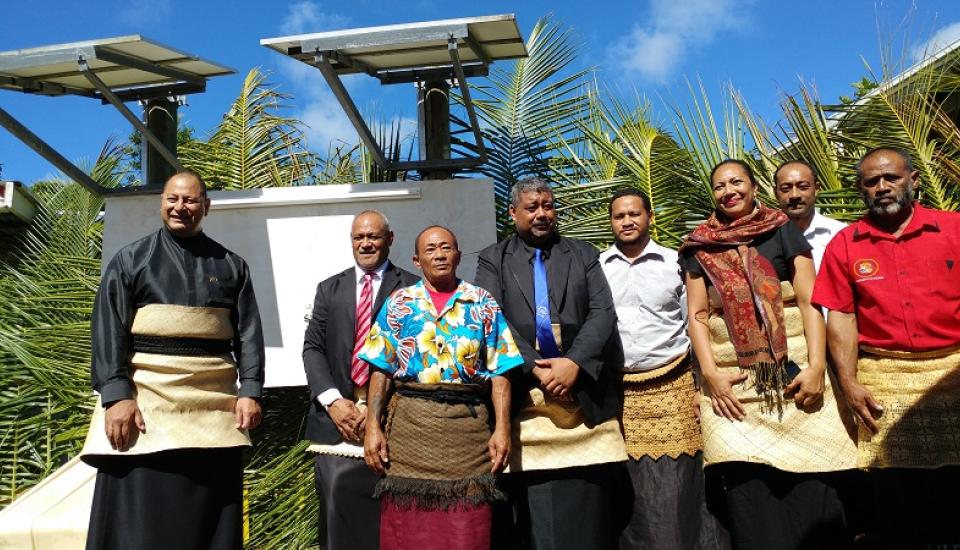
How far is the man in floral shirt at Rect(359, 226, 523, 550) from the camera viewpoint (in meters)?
3.53

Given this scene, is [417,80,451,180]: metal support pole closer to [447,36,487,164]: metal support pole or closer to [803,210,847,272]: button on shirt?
[447,36,487,164]: metal support pole

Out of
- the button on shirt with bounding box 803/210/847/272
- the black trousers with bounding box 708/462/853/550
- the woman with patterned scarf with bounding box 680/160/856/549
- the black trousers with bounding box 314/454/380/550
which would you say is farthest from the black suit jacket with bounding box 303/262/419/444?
the button on shirt with bounding box 803/210/847/272

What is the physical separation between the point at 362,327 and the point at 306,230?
1.35 metres

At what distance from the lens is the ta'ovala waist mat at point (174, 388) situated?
3.64 m

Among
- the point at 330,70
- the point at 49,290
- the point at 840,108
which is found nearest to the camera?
the point at 330,70

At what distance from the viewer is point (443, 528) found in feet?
11.5

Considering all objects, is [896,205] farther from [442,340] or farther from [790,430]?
[442,340]

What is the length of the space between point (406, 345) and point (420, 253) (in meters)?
0.44

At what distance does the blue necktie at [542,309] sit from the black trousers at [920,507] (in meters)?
1.41

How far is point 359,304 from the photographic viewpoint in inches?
168

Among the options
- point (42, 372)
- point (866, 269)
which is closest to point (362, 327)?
point (866, 269)

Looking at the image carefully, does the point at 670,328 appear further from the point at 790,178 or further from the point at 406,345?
the point at 406,345

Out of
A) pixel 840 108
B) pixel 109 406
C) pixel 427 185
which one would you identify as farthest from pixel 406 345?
pixel 840 108

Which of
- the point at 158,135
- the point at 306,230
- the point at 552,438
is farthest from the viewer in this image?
the point at 158,135
